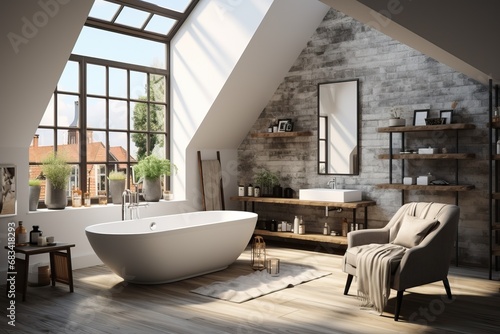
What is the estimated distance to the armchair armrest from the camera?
500 centimetres

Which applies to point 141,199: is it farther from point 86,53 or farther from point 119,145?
point 86,53

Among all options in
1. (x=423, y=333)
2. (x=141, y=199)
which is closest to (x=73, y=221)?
(x=141, y=199)

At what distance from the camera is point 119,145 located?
7.05m

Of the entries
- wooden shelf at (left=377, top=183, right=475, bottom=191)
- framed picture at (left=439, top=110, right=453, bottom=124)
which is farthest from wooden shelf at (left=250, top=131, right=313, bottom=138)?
framed picture at (left=439, top=110, right=453, bottom=124)

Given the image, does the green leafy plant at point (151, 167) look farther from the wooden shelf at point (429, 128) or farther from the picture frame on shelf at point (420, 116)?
the picture frame on shelf at point (420, 116)

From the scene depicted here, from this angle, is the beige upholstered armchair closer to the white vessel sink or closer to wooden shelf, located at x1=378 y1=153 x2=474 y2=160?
wooden shelf, located at x1=378 y1=153 x2=474 y2=160

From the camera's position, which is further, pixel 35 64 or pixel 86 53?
pixel 86 53

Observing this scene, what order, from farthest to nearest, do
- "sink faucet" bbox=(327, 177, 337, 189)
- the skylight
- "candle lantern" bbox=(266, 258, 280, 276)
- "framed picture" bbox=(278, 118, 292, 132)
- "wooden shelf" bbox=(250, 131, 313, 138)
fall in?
"framed picture" bbox=(278, 118, 292, 132), "wooden shelf" bbox=(250, 131, 313, 138), "sink faucet" bbox=(327, 177, 337, 189), the skylight, "candle lantern" bbox=(266, 258, 280, 276)

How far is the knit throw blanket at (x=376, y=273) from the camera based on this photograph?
4.34 meters

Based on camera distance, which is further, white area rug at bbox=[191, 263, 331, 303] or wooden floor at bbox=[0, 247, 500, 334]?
white area rug at bbox=[191, 263, 331, 303]

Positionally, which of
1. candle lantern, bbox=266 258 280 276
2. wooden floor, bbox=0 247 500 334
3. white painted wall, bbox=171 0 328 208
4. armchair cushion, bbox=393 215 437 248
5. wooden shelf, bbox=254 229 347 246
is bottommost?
wooden floor, bbox=0 247 500 334

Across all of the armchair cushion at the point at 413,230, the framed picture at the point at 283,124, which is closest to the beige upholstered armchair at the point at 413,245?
the armchair cushion at the point at 413,230

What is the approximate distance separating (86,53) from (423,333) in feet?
16.5

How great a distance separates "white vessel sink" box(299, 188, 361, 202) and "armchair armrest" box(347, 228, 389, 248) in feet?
5.27
